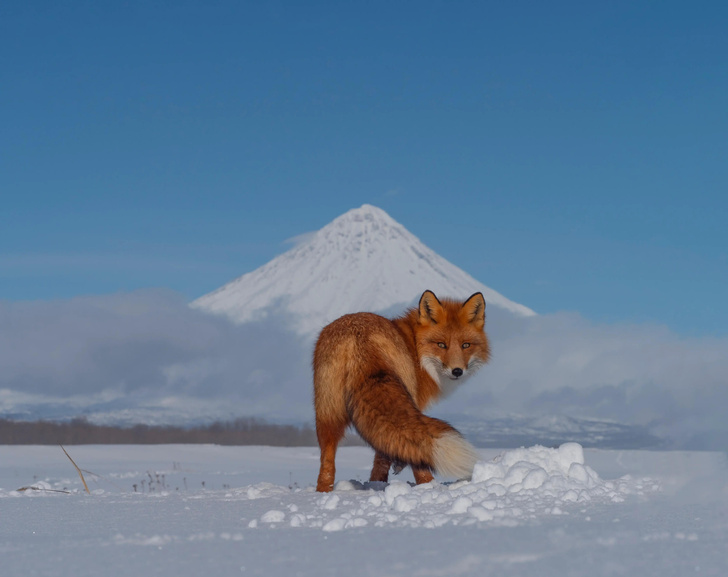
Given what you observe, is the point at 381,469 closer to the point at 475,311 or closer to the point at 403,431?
the point at 403,431

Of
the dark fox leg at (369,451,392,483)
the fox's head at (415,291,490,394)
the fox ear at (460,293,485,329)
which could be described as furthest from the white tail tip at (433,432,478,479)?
the fox ear at (460,293,485,329)

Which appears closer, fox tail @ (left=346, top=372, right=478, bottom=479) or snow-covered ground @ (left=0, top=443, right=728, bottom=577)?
snow-covered ground @ (left=0, top=443, right=728, bottom=577)

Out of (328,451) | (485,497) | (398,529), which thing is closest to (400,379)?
(328,451)

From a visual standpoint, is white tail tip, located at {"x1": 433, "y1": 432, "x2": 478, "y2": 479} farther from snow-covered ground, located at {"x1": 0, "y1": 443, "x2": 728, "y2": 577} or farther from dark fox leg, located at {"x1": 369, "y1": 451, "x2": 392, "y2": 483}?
dark fox leg, located at {"x1": 369, "y1": 451, "x2": 392, "y2": 483}

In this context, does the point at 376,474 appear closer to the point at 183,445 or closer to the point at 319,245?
the point at 183,445

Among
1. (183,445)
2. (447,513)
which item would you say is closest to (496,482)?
(447,513)
